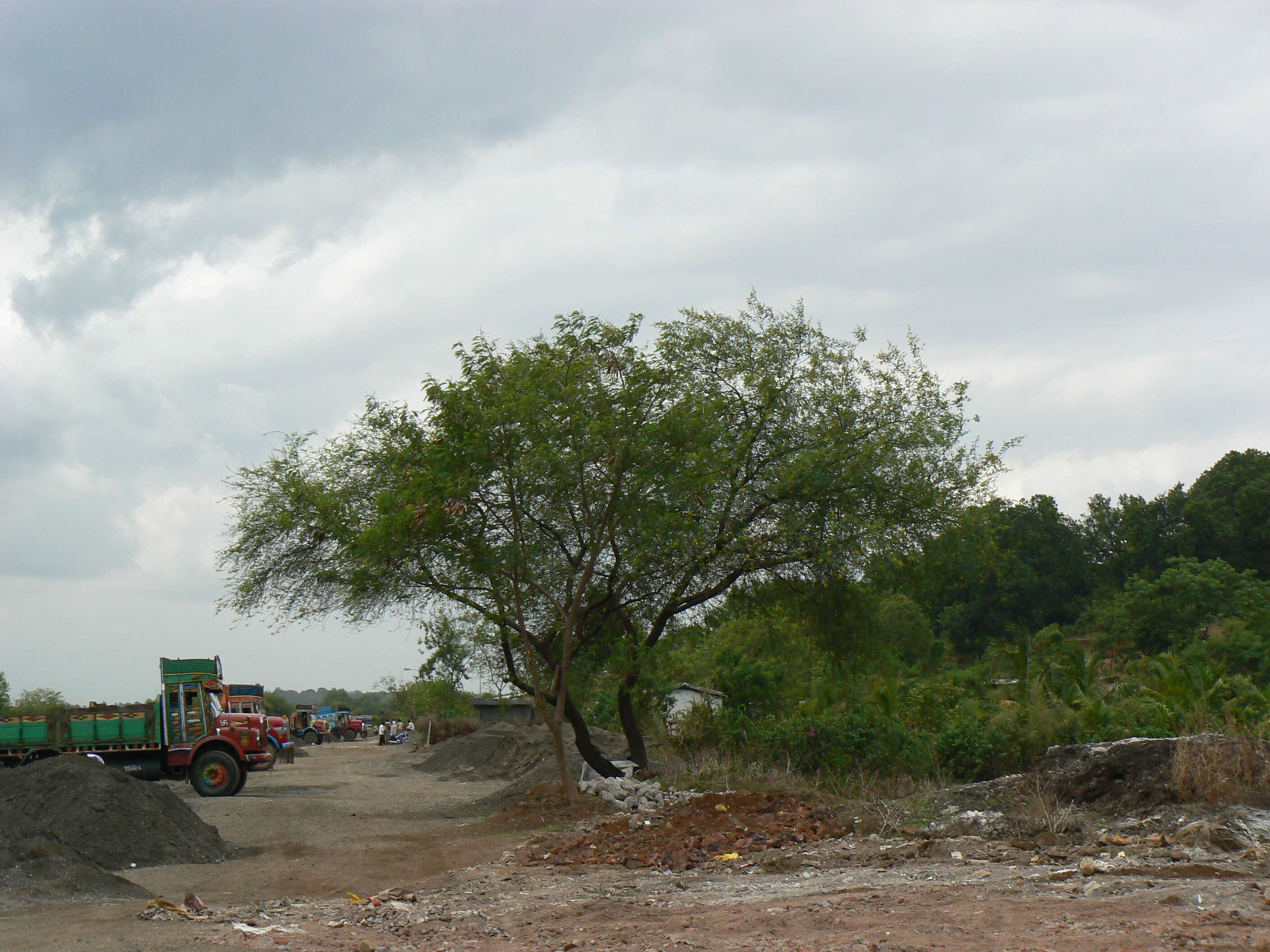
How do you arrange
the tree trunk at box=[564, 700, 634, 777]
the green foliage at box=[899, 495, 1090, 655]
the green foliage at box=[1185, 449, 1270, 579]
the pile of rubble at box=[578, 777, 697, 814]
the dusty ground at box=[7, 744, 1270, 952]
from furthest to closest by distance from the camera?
the green foliage at box=[899, 495, 1090, 655] → the green foliage at box=[1185, 449, 1270, 579] → the tree trunk at box=[564, 700, 634, 777] → the pile of rubble at box=[578, 777, 697, 814] → the dusty ground at box=[7, 744, 1270, 952]

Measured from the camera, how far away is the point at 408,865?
546 inches

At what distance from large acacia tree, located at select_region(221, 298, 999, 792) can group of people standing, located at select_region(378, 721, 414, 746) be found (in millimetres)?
50366

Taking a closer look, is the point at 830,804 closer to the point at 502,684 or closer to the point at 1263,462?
the point at 502,684

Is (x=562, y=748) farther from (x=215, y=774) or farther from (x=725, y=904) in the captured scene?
(x=215, y=774)

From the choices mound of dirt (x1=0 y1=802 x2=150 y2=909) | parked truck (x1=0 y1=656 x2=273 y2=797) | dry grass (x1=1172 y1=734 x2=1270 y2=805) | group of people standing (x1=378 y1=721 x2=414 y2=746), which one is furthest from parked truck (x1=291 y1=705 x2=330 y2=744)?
dry grass (x1=1172 y1=734 x2=1270 y2=805)

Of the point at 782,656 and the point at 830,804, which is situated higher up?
the point at 782,656

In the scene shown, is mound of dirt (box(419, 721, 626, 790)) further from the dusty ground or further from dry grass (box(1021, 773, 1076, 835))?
dry grass (box(1021, 773, 1076, 835))

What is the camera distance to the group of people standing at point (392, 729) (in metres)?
68.5

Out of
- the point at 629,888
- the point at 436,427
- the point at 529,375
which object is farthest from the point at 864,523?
the point at 629,888

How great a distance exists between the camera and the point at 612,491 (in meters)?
17.2

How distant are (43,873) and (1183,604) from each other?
60.3 metres

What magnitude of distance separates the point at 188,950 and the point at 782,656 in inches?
741

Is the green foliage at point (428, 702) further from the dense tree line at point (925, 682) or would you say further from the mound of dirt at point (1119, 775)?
the mound of dirt at point (1119, 775)

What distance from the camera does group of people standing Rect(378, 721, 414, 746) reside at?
6854cm
